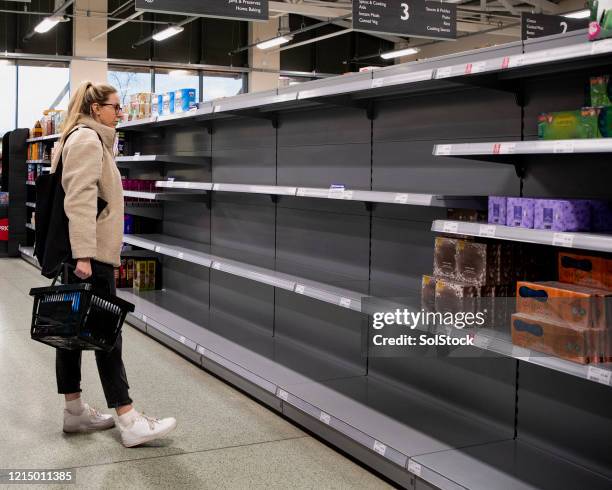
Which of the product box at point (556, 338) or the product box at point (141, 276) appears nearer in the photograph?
the product box at point (556, 338)

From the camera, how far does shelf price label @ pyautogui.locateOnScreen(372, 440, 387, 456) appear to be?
3.12 m

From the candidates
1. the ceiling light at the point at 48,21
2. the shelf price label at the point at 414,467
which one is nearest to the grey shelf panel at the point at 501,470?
the shelf price label at the point at 414,467

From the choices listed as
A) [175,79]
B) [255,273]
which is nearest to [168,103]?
[255,273]

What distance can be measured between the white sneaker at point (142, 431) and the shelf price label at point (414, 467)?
3.87 ft

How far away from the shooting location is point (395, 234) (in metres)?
4.16

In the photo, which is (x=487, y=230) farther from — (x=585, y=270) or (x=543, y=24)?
(x=543, y=24)

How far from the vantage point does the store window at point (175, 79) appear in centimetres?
1698

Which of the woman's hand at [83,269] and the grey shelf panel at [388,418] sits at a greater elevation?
the woman's hand at [83,269]

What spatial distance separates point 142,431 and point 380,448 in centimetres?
112

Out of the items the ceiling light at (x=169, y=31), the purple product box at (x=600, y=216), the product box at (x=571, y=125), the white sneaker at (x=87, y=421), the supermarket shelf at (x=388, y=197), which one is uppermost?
the ceiling light at (x=169, y=31)

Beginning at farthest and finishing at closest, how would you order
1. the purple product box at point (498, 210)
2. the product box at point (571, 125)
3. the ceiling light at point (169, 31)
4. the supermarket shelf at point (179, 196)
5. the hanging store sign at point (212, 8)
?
the ceiling light at point (169, 31) → the hanging store sign at point (212, 8) → the supermarket shelf at point (179, 196) → the purple product box at point (498, 210) → the product box at point (571, 125)

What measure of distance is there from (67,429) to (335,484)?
1.40 meters

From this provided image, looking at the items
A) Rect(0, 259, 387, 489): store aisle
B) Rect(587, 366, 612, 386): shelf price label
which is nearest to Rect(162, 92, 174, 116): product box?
Rect(0, 259, 387, 489): store aisle

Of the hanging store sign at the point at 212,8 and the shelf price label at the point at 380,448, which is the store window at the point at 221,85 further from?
the shelf price label at the point at 380,448
